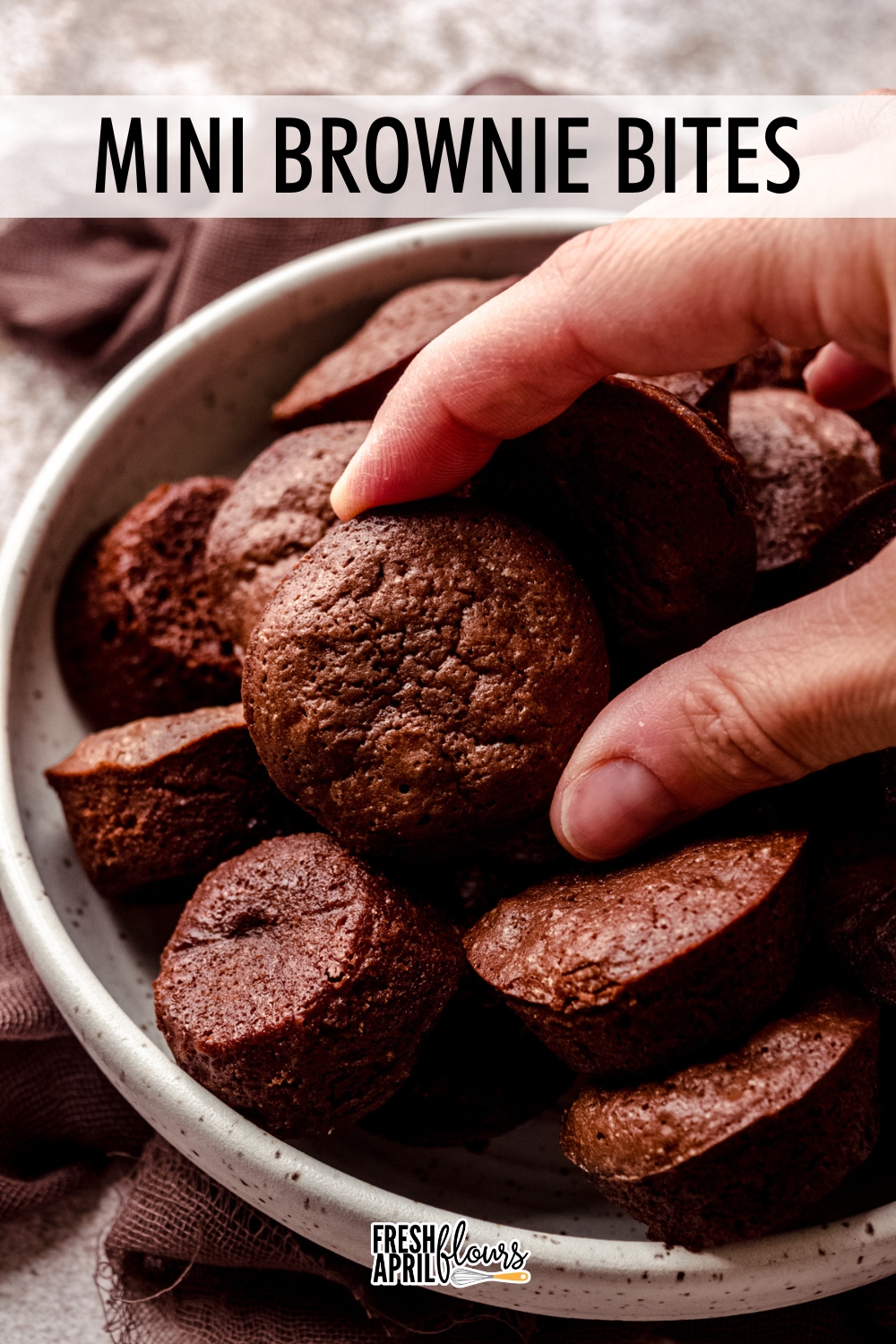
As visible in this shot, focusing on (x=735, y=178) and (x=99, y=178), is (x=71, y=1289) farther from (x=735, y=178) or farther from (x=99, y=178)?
(x=99, y=178)

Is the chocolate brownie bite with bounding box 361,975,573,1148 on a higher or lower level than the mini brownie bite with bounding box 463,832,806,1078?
lower

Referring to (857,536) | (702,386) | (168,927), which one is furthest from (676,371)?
(168,927)

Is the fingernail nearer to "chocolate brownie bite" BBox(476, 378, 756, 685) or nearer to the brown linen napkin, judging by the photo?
"chocolate brownie bite" BBox(476, 378, 756, 685)

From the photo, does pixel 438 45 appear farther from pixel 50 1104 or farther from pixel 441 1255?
pixel 441 1255

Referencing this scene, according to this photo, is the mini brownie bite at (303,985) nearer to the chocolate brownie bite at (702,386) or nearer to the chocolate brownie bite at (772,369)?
the chocolate brownie bite at (702,386)

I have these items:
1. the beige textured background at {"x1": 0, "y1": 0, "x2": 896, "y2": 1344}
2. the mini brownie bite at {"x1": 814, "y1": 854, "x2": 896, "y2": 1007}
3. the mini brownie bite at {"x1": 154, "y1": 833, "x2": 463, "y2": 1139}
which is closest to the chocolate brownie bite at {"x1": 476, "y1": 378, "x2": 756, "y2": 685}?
the mini brownie bite at {"x1": 814, "y1": 854, "x2": 896, "y2": 1007}

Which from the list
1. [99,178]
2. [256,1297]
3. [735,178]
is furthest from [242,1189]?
[99,178]
